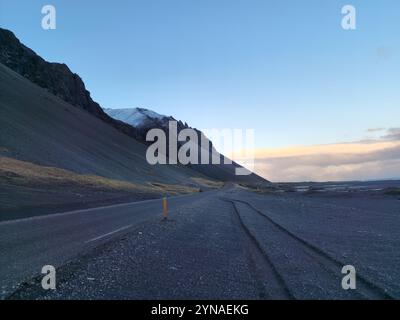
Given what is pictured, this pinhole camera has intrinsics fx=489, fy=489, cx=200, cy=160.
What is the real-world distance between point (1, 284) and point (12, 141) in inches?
2171

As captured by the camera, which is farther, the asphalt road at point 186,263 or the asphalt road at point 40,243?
the asphalt road at point 40,243

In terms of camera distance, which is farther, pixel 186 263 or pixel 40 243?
pixel 40 243

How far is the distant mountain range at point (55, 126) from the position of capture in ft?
218

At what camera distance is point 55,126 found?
98.2m

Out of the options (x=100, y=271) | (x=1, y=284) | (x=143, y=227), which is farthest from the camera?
(x=143, y=227)

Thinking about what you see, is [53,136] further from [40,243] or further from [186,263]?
[186,263]

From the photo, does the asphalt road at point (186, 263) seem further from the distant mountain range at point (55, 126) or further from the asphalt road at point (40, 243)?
the distant mountain range at point (55, 126)
